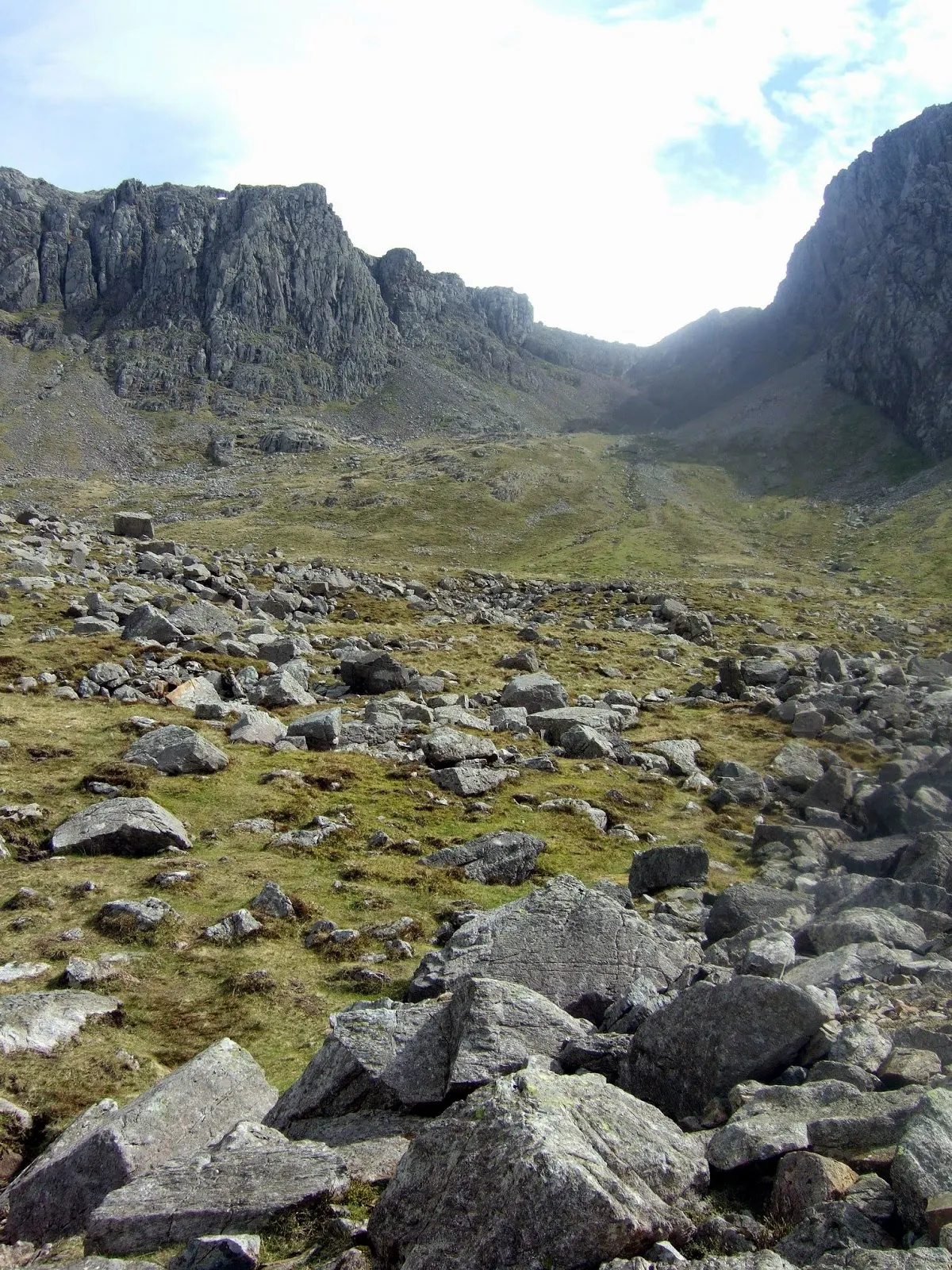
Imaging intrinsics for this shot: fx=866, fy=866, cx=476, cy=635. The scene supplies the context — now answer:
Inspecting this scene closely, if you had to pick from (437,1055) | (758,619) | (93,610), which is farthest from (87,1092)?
(758,619)

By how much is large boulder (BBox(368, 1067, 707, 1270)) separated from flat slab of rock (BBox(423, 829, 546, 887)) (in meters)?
11.0

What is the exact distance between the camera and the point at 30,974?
40.7 feet

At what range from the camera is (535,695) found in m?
33.1

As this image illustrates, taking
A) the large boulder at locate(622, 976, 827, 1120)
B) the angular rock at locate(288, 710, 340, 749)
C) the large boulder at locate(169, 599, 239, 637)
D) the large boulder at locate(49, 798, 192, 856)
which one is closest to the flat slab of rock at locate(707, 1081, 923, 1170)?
the large boulder at locate(622, 976, 827, 1120)

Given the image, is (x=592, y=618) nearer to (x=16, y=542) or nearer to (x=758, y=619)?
(x=758, y=619)

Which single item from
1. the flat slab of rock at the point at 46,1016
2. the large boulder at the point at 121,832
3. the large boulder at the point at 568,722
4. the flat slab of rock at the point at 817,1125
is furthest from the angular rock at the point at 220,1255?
the large boulder at the point at 568,722

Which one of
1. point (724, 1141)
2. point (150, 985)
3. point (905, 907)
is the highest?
point (724, 1141)

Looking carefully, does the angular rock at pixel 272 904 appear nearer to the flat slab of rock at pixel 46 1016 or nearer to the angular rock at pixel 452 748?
the flat slab of rock at pixel 46 1016

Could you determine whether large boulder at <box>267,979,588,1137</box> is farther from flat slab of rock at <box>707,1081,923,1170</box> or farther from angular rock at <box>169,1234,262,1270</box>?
flat slab of rock at <box>707,1081,923,1170</box>

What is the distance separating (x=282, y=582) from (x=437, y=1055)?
4491 centimetres

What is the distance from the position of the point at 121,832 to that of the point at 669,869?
11.2m

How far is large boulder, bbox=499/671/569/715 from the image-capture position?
32.9m

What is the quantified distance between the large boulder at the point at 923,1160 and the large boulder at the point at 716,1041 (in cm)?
219

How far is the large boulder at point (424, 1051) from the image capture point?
28.4 ft
